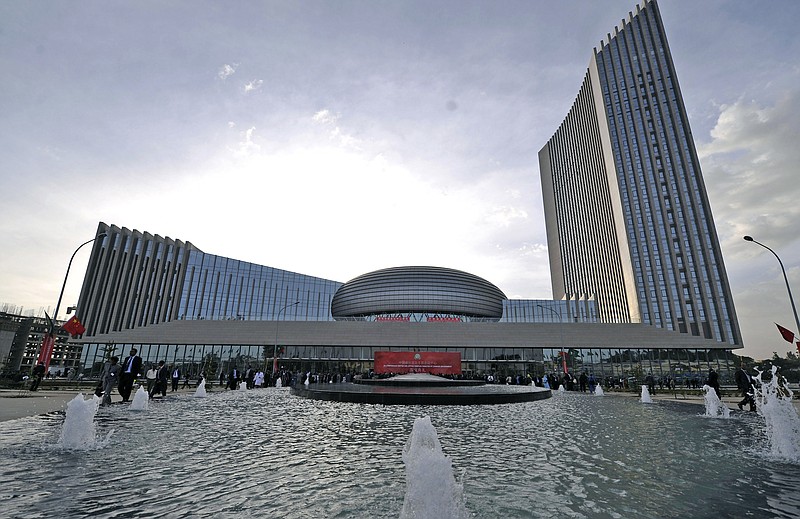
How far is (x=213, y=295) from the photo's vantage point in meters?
80.9

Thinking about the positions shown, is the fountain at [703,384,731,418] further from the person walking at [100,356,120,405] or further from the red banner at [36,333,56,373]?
the red banner at [36,333,56,373]

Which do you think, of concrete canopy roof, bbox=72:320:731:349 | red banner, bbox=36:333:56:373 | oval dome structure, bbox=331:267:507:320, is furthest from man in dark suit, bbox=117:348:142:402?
oval dome structure, bbox=331:267:507:320

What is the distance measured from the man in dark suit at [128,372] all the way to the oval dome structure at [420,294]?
218ft

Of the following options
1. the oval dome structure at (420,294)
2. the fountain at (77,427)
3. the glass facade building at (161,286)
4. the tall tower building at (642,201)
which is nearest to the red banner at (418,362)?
the oval dome structure at (420,294)

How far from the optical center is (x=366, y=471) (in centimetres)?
593

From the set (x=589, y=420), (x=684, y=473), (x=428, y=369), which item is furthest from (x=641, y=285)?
(x=684, y=473)

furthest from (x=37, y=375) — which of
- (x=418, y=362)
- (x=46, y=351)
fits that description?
(x=418, y=362)

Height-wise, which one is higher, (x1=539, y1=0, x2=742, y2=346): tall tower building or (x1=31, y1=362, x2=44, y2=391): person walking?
(x1=539, y1=0, x2=742, y2=346): tall tower building

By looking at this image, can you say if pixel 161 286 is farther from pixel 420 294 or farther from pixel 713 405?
pixel 713 405

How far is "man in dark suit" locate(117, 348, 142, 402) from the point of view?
16078 millimetres

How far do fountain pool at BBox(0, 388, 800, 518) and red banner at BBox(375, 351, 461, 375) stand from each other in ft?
114

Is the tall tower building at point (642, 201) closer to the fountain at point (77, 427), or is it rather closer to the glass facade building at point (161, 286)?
the glass facade building at point (161, 286)

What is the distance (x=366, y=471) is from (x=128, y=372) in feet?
51.5

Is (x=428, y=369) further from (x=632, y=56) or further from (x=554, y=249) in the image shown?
(x=632, y=56)
